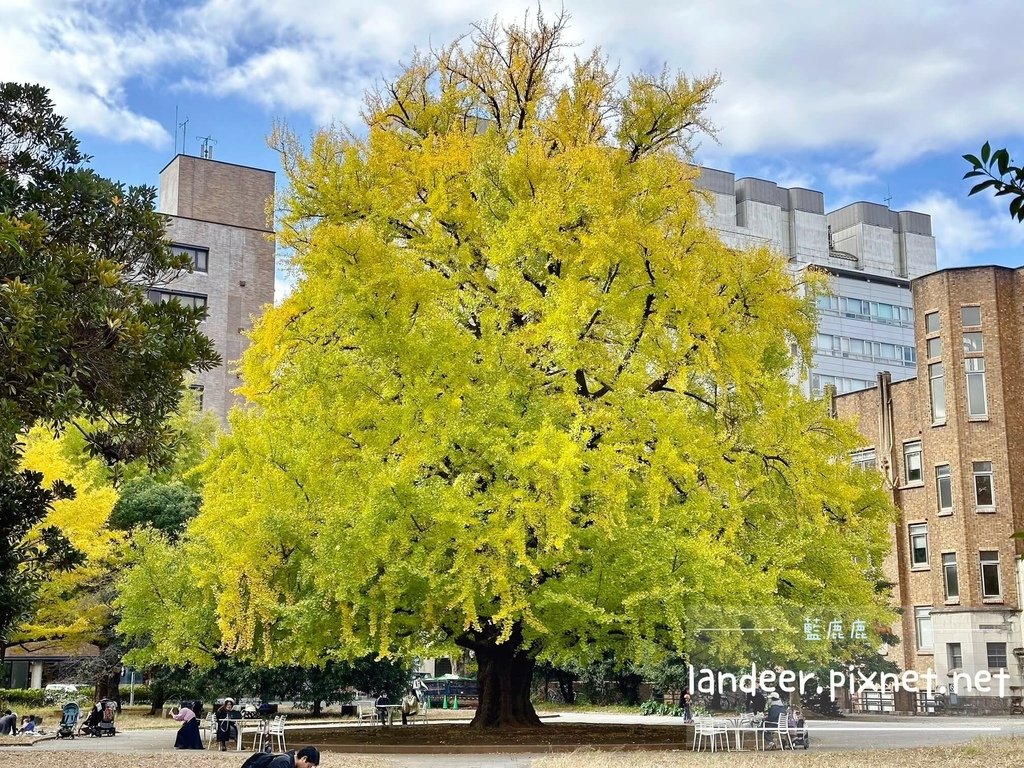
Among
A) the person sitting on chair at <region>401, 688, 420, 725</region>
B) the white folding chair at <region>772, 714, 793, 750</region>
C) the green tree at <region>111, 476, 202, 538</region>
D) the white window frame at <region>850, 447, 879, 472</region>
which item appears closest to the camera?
the white folding chair at <region>772, 714, 793, 750</region>

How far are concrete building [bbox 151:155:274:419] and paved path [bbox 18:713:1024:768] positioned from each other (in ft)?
152

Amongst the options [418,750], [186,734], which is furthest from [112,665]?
[418,750]

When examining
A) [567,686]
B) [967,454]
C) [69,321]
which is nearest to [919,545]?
[967,454]

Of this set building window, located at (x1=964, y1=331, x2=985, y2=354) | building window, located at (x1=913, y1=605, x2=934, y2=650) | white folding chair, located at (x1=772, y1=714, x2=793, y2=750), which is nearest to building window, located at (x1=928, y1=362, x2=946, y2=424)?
building window, located at (x1=964, y1=331, x2=985, y2=354)

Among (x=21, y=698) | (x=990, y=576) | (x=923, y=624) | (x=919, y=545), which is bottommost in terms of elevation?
(x=21, y=698)

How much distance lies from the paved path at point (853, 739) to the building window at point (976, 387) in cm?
2611

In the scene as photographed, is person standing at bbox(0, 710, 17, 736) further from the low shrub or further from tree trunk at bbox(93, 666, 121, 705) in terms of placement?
the low shrub

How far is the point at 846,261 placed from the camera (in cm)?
Result: 10806

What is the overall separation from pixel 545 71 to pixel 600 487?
38.1ft

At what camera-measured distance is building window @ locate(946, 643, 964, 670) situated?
23.9 metres

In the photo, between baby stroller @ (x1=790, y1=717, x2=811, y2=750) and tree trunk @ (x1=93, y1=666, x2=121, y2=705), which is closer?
baby stroller @ (x1=790, y1=717, x2=811, y2=750)

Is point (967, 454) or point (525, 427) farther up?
point (967, 454)

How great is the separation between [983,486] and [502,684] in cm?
3019

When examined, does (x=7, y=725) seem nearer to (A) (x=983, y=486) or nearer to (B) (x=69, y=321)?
(B) (x=69, y=321)
